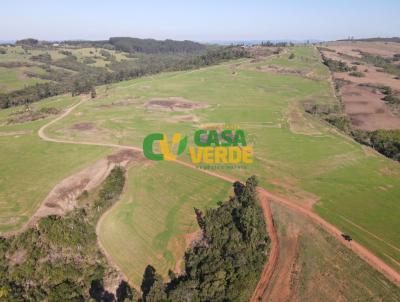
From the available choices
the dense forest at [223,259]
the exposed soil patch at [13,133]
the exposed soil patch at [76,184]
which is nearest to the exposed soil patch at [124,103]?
the exposed soil patch at [13,133]

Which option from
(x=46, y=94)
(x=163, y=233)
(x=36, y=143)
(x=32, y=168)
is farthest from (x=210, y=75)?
(x=163, y=233)

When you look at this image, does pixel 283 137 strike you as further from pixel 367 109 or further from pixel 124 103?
pixel 124 103

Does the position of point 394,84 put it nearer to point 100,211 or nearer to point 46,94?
point 100,211

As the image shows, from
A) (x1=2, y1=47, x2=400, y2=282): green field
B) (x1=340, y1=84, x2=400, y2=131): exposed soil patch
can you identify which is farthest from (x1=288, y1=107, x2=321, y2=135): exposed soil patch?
(x1=340, y1=84, x2=400, y2=131): exposed soil patch

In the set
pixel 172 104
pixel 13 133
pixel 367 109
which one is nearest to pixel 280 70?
pixel 367 109

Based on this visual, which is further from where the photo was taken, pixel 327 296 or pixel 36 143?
pixel 36 143

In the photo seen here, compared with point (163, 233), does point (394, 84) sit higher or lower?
higher
